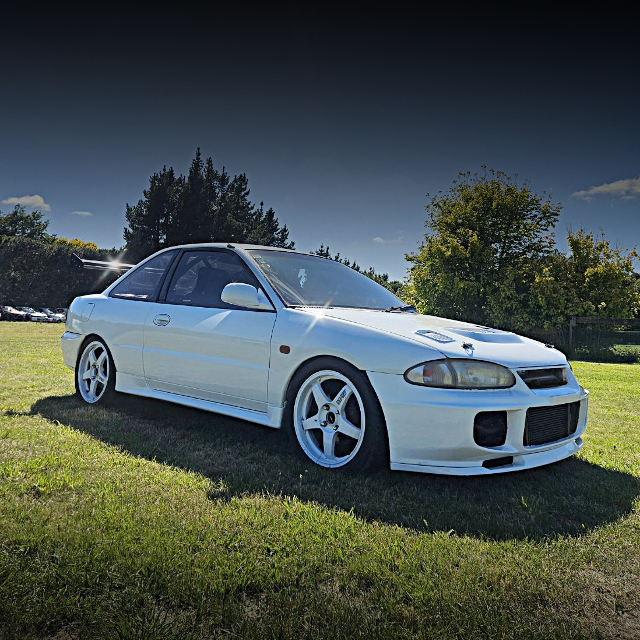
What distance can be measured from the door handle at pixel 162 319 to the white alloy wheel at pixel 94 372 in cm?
83

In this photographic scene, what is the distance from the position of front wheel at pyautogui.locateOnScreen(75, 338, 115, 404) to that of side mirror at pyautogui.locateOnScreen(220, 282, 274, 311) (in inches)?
69.6

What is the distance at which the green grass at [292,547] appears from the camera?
169 centimetres

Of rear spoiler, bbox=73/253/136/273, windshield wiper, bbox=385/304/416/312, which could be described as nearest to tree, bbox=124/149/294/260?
rear spoiler, bbox=73/253/136/273

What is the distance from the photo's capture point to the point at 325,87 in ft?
45.8

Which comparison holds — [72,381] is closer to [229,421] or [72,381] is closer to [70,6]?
[229,421]

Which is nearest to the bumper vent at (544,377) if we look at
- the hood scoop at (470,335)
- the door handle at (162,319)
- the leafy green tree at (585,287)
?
the hood scoop at (470,335)

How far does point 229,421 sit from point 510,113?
13.1 metres

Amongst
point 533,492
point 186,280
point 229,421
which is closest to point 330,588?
point 533,492

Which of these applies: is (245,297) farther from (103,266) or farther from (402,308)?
(103,266)

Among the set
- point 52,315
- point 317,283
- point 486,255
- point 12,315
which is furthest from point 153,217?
point 317,283

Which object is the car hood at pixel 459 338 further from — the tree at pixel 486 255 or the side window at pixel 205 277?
the tree at pixel 486 255

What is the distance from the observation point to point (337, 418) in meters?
3.29

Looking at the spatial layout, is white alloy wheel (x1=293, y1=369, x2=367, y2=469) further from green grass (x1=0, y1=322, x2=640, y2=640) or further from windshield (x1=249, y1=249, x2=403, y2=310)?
windshield (x1=249, y1=249, x2=403, y2=310)

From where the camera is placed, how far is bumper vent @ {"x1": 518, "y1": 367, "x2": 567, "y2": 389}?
124 inches
